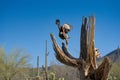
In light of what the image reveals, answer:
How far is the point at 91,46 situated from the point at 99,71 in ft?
2.46

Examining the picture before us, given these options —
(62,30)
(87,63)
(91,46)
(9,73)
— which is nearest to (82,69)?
(87,63)

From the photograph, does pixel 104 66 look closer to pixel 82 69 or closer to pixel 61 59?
pixel 82 69

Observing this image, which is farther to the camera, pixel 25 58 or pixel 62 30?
pixel 25 58

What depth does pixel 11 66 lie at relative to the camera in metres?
27.5

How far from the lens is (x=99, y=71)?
6.57 meters

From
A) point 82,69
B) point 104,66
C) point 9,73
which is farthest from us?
point 9,73

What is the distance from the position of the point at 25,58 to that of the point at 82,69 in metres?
21.7

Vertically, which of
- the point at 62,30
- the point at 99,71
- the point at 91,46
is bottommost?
the point at 99,71

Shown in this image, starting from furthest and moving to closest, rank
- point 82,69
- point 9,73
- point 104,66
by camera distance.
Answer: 1. point 9,73
2. point 82,69
3. point 104,66

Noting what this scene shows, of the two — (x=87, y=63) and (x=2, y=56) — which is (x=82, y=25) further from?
(x=2, y=56)

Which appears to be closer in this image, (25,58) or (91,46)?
(91,46)

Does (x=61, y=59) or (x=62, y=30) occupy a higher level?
(x=62, y=30)

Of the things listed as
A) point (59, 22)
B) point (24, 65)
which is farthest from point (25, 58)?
point (59, 22)

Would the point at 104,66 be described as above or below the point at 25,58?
below
